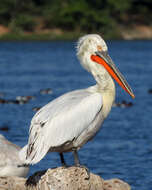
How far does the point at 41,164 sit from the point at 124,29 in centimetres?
5944

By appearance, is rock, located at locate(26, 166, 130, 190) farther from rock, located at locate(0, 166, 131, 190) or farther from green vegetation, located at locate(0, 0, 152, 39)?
green vegetation, located at locate(0, 0, 152, 39)

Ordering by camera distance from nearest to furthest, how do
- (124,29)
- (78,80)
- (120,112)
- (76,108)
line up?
(76,108), (120,112), (78,80), (124,29)

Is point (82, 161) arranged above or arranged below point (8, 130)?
below

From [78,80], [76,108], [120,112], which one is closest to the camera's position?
[76,108]

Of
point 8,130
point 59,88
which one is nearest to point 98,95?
point 8,130

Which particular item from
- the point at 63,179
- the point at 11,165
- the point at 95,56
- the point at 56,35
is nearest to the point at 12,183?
the point at 11,165

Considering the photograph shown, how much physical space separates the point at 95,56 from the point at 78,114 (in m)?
0.71

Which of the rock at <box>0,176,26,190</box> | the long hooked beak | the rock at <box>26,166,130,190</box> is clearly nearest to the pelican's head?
the long hooked beak

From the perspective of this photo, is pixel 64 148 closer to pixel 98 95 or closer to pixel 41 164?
pixel 98 95

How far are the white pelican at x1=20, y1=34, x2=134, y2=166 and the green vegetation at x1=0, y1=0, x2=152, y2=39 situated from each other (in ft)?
188

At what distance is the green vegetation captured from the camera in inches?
2623

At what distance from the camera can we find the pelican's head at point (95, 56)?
7.23 metres

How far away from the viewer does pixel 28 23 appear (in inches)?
2544

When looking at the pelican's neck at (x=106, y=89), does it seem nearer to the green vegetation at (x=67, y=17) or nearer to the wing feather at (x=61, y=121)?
the wing feather at (x=61, y=121)
